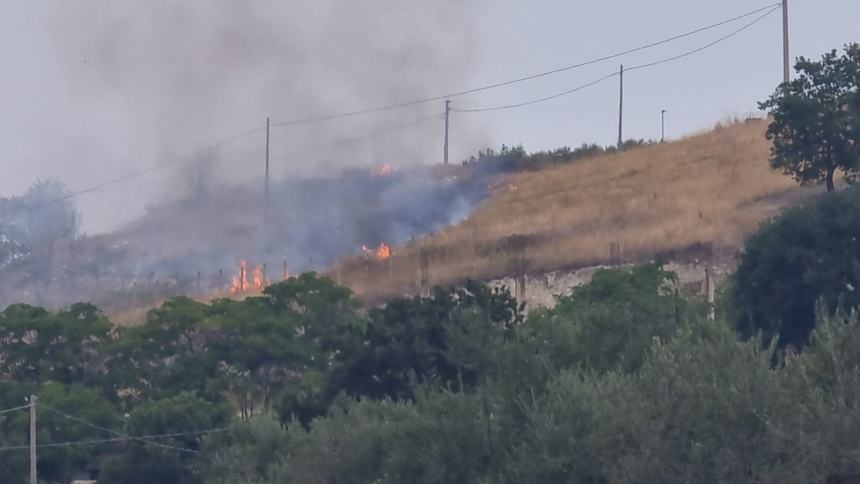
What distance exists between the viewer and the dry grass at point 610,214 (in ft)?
233

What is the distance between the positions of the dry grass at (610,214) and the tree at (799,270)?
1796cm

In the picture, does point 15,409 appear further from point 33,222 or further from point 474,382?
point 33,222

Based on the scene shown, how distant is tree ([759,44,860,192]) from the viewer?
57750mm

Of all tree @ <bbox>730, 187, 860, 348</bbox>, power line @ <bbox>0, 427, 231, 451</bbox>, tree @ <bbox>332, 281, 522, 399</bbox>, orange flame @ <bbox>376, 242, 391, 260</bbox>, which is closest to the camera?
tree @ <bbox>730, 187, 860, 348</bbox>

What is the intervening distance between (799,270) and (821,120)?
43.2ft

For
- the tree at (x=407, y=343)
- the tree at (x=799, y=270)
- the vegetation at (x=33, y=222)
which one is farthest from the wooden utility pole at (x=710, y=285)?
the vegetation at (x=33, y=222)

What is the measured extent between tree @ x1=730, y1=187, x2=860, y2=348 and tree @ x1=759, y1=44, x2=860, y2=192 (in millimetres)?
9538

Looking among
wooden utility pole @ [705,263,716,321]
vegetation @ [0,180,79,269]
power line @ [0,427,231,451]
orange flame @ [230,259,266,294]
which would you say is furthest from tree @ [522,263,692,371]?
vegetation @ [0,180,79,269]

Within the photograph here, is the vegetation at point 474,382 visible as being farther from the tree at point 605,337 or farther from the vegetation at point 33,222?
the vegetation at point 33,222

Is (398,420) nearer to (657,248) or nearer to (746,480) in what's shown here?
(746,480)

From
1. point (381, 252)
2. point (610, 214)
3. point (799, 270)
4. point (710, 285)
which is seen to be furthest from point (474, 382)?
point (381, 252)

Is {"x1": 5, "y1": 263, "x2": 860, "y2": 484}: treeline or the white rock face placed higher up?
the white rock face

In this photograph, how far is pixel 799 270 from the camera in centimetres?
4619

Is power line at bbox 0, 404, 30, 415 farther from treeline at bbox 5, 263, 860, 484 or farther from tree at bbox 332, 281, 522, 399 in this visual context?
tree at bbox 332, 281, 522, 399
